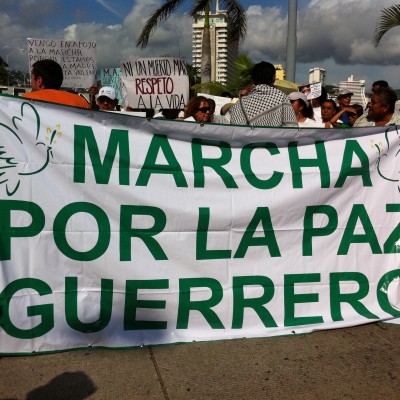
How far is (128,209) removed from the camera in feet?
10.8

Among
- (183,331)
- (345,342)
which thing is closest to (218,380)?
(183,331)

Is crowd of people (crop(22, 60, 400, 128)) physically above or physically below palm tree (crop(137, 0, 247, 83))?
below

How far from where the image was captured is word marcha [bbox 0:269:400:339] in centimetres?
314

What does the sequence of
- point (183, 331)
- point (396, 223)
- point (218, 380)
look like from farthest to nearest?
point (396, 223), point (183, 331), point (218, 380)

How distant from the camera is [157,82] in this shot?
4.62 metres

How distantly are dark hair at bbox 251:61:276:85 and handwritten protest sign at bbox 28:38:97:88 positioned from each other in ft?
9.48

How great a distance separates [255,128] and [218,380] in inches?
66.8

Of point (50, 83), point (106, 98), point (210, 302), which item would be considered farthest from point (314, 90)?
point (210, 302)

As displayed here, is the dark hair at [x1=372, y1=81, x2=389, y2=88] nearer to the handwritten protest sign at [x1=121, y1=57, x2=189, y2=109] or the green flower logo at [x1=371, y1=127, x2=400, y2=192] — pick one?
the green flower logo at [x1=371, y1=127, x2=400, y2=192]

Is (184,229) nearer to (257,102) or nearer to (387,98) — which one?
(257,102)

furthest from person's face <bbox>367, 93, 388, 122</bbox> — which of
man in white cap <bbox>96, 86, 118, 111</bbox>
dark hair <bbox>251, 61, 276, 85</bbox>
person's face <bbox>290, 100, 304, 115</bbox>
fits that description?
man in white cap <bbox>96, 86, 118, 111</bbox>

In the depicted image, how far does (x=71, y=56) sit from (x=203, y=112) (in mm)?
2785

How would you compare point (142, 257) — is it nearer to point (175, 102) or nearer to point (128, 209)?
point (128, 209)

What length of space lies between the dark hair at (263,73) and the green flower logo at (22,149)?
72.6 inches
